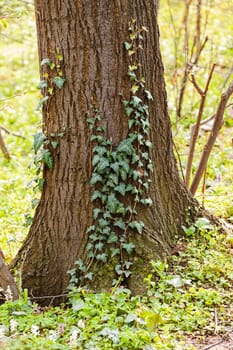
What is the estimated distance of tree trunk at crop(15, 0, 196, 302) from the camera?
3379 mm

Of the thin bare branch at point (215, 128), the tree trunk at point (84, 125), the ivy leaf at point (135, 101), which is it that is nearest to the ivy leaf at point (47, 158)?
the tree trunk at point (84, 125)

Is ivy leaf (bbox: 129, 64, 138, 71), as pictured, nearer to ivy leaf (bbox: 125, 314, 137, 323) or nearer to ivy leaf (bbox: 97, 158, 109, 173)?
ivy leaf (bbox: 97, 158, 109, 173)

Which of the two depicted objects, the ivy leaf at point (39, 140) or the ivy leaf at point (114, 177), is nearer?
the ivy leaf at point (114, 177)

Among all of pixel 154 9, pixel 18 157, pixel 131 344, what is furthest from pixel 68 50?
pixel 18 157

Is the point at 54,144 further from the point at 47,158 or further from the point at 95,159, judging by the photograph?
the point at 95,159

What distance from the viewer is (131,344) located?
2967 millimetres

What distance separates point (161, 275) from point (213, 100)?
5144 millimetres

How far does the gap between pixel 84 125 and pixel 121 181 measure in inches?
17.8

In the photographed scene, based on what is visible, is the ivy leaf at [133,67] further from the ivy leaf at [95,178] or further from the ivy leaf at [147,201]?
the ivy leaf at [147,201]

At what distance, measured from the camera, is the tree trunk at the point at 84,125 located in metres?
3.38

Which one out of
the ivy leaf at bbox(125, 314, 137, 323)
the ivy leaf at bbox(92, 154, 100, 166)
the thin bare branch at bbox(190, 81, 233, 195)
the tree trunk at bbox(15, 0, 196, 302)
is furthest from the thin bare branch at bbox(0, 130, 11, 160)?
the ivy leaf at bbox(125, 314, 137, 323)

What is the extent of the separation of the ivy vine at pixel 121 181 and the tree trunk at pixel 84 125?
0.16 ft

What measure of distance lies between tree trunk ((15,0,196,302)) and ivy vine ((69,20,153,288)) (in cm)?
5

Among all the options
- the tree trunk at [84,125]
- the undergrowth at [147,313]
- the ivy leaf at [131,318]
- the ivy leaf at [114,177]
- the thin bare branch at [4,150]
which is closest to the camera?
the undergrowth at [147,313]
